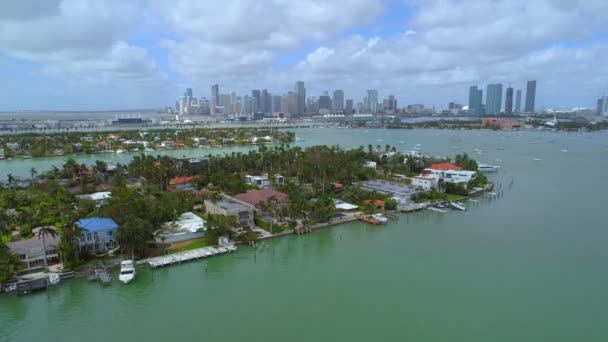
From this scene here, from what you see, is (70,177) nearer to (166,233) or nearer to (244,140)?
(166,233)

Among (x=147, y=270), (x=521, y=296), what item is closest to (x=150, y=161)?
(x=147, y=270)

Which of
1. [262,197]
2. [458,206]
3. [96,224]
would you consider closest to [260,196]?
[262,197]

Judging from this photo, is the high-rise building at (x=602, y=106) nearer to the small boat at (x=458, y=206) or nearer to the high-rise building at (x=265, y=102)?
the high-rise building at (x=265, y=102)

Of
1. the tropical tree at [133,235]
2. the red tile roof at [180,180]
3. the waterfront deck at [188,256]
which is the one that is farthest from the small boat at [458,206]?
the red tile roof at [180,180]

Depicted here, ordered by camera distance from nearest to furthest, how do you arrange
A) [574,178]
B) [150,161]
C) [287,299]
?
[287,299] → [150,161] → [574,178]

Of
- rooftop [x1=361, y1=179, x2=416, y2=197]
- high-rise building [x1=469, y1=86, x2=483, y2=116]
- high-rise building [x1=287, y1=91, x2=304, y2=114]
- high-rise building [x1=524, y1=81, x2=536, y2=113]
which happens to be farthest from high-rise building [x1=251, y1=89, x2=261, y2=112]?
rooftop [x1=361, y1=179, x2=416, y2=197]
